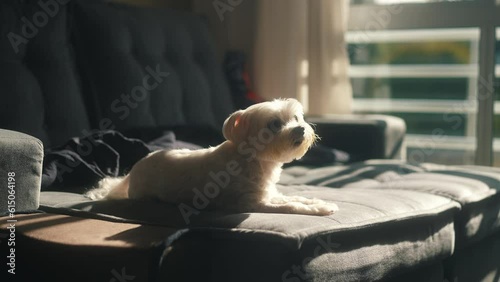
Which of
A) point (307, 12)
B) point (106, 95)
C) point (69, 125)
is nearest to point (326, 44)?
point (307, 12)

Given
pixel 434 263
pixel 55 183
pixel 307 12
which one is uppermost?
pixel 307 12

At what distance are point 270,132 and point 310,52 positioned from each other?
1.77m

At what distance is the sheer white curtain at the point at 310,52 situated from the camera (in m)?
3.38

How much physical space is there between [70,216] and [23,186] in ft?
0.43

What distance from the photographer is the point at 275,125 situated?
1.73m

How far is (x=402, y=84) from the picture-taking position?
3.95 meters

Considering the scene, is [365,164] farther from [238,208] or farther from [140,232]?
[140,232]

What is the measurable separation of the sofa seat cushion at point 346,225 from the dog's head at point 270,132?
0.63ft
